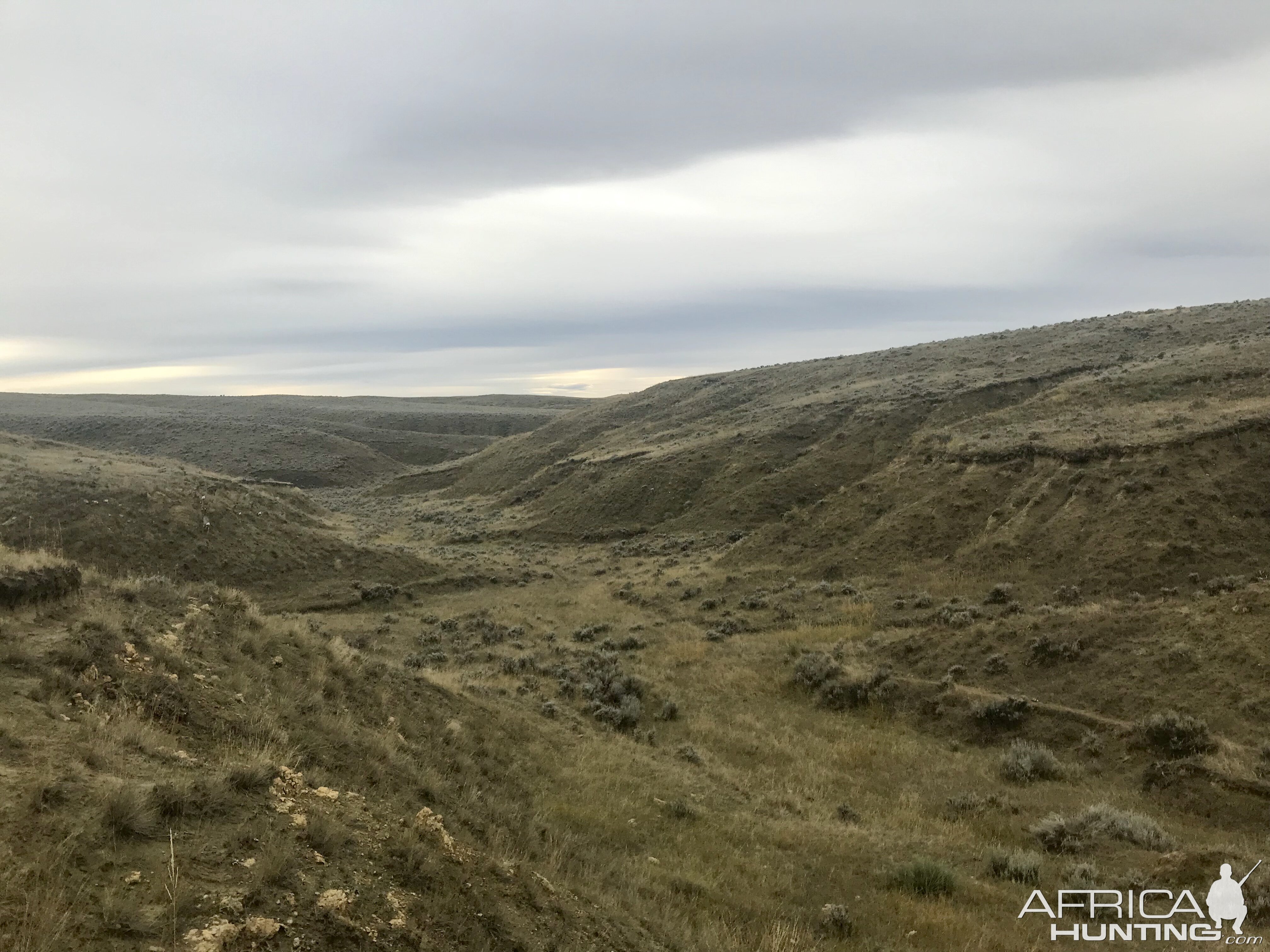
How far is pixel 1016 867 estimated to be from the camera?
8.56 meters

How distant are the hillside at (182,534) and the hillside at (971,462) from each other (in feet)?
47.2

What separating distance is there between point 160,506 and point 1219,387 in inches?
1723

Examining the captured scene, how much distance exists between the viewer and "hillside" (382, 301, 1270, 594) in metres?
21.2

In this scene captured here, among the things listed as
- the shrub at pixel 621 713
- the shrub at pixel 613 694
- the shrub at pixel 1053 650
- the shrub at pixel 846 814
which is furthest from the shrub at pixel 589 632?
the shrub at pixel 1053 650

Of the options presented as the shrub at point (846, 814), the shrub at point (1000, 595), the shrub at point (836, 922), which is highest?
the shrub at point (1000, 595)

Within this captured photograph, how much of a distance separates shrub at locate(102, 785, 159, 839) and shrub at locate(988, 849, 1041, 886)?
9032mm

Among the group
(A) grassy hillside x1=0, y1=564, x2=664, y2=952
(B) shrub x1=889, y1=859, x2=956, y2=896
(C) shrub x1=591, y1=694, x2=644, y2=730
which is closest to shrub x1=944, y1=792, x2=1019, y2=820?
(B) shrub x1=889, y1=859, x2=956, y2=896

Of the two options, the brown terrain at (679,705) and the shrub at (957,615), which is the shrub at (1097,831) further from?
the shrub at (957,615)

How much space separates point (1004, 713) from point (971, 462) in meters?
16.2

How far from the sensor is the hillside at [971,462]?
833 inches

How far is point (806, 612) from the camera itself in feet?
74.7

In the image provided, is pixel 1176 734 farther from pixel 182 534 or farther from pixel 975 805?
pixel 182 534

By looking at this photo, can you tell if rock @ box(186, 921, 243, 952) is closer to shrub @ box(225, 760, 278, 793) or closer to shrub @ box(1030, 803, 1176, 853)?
shrub @ box(225, 760, 278, 793)

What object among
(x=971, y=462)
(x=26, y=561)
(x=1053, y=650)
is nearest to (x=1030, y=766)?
(x=1053, y=650)
